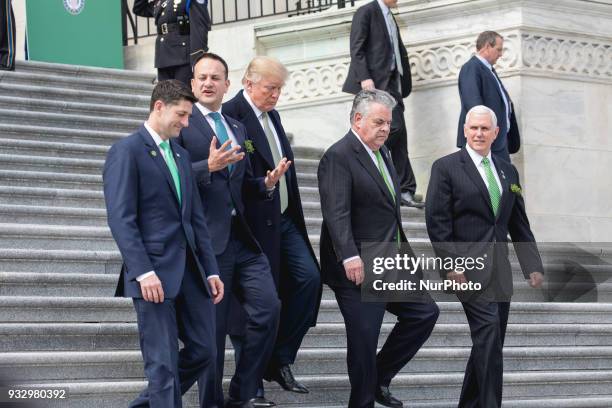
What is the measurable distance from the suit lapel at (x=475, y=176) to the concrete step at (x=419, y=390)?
3.97ft

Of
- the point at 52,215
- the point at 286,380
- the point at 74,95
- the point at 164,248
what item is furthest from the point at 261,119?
the point at 74,95

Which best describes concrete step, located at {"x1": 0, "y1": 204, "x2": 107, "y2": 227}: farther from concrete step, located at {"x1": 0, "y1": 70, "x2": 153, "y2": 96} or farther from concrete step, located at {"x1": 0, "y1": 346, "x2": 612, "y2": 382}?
concrete step, located at {"x1": 0, "y1": 70, "x2": 153, "y2": 96}

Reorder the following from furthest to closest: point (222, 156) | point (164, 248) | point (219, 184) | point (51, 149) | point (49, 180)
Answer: point (51, 149)
point (49, 180)
point (219, 184)
point (222, 156)
point (164, 248)

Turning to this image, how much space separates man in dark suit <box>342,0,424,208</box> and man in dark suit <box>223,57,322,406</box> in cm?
354

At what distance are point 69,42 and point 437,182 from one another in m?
7.48

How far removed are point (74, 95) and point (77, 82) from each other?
0.40 metres

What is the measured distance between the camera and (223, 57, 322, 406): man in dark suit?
8.07 meters

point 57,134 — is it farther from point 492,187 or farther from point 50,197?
point 492,187

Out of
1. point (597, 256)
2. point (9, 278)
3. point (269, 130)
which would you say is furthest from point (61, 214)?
point (597, 256)

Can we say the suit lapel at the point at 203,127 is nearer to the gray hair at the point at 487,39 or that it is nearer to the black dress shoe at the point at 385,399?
the black dress shoe at the point at 385,399

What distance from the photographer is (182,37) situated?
11.3m

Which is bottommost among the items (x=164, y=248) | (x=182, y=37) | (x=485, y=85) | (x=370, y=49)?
(x=164, y=248)

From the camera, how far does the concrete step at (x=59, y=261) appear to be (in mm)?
8992

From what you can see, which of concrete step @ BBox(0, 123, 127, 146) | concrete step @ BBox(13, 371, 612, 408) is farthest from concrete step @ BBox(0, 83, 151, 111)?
concrete step @ BBox(13, 371, 612, 408)
